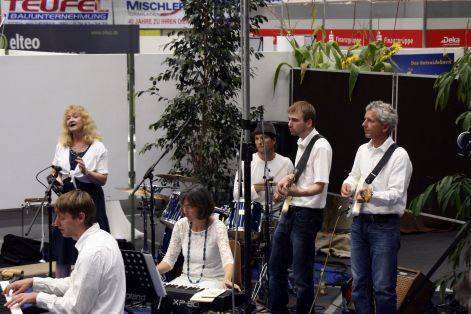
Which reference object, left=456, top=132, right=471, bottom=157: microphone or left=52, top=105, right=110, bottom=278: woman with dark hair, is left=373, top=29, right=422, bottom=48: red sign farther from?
left=456, top=132, right=471, bottom=157: microphone

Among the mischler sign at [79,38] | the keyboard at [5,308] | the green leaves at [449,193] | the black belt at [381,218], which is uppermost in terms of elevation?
the mischler sign at [79,38]

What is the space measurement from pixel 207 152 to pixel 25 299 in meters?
5.14

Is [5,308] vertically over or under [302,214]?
under

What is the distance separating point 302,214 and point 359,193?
2.52ft

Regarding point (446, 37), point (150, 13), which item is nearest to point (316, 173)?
point (446, 37)

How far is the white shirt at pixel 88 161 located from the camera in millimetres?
8359

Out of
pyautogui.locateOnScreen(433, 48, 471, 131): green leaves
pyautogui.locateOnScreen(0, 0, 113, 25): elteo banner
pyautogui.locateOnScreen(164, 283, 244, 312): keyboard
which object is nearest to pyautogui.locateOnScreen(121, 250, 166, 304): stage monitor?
pyautogui.locateOnScreen(164, 283, 244, 312): keyboard

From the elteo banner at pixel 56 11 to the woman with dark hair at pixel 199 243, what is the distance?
39.0 feet

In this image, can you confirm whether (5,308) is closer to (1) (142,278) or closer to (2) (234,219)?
(1) (142,278)

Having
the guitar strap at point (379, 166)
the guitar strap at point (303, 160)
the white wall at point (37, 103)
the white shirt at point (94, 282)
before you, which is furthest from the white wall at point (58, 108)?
the white shirt at point (94, 282)

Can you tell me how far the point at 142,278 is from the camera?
20.6ft

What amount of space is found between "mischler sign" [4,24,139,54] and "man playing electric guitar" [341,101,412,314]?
5030mm

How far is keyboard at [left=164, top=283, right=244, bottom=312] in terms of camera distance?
6254 millimetres

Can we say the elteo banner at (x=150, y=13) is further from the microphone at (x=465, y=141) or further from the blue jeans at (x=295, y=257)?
the microphone at (x=465, y=141)
